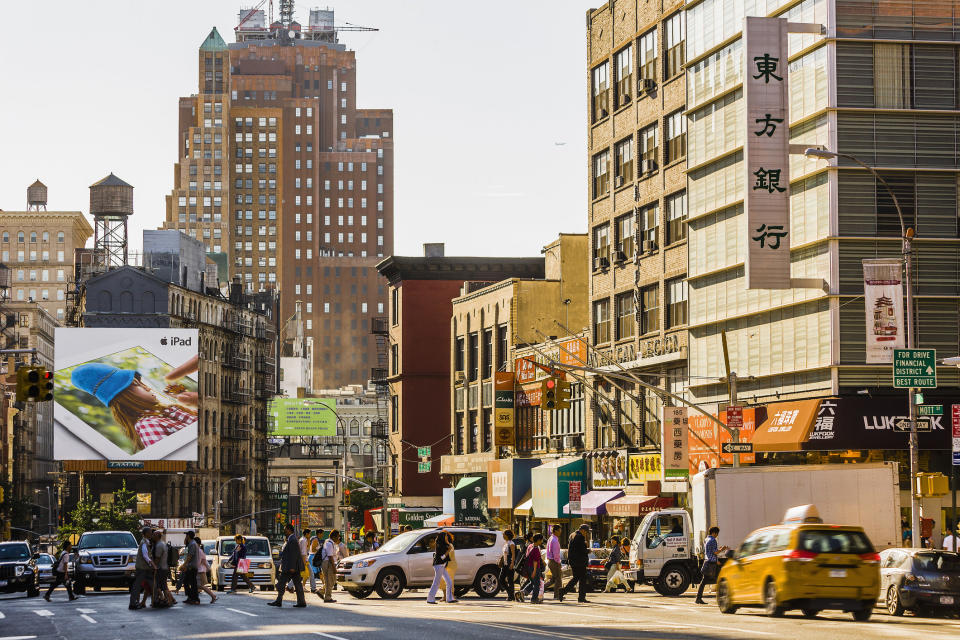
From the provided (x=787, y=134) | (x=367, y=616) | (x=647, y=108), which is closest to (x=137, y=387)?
(x=647, y=108)

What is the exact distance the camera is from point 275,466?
186000 millimetres

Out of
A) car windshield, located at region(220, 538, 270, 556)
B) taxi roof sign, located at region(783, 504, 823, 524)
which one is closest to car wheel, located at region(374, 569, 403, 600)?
taxi roof sign, located at region(783, 504, 823, 524)

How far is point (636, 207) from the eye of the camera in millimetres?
63406

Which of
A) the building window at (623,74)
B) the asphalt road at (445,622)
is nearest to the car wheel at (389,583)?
the asphalt road at (445,622)

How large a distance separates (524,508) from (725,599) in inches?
1632

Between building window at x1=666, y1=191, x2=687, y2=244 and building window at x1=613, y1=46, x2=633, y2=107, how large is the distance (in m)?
6.99

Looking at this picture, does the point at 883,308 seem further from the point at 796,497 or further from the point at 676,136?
the point at 676,136

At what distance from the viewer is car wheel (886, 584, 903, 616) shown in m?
30.8

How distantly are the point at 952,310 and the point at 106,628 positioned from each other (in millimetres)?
30313

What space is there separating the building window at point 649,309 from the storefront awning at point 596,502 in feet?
22.7

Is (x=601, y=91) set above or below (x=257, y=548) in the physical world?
above

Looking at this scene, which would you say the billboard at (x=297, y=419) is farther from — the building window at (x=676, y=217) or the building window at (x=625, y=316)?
the building window at (x=676, y=217)

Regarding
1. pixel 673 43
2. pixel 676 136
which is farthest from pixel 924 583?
pixel 673 43

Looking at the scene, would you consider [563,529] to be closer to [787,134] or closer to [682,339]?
[682,339]
